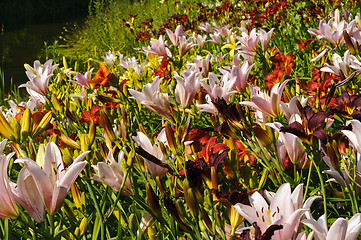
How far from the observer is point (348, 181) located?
0.89m

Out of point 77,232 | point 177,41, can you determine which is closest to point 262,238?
point 77,232

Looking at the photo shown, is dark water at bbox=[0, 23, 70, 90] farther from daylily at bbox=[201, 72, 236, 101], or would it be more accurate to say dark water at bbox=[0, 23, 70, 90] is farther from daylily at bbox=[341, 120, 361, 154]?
daylily at bbox=[341, 120, 361, 154]

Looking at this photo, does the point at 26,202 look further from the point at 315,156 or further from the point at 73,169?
the point at 315,156

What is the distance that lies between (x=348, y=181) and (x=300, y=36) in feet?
7.81

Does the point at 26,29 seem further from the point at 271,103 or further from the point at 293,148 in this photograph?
the point at 293,148

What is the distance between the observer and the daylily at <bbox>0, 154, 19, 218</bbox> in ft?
2.19

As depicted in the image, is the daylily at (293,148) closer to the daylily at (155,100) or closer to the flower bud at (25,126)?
the daylily at (155,100)

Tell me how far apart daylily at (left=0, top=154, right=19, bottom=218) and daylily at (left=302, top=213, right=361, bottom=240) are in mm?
506

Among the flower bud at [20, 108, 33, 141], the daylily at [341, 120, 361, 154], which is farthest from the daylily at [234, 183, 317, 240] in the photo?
the flower bud at [20, 108, 33, 141]

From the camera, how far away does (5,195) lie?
0.68 metres

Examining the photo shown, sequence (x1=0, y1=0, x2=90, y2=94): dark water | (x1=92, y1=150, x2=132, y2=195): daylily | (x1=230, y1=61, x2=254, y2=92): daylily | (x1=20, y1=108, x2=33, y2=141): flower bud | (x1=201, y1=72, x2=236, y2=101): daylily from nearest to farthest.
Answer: (x1=92, y1=150, x2=132, y2=195): daylily
(x1=20, y1=108, x2=33, y2=141): flower bud
(x1=201, y1=72, x2=236, y2=101): daylily
(x1=230, y1=61, x2=254, y2=92): daylily
(x1=0, y1=0, x2=90, y2=94): dark water

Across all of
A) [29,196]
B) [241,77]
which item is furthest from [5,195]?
[241,77]

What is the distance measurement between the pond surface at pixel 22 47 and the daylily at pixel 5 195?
5.99 m

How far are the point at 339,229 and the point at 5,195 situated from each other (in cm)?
56
